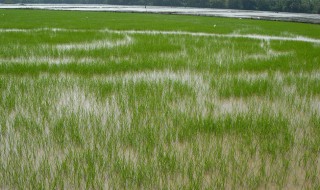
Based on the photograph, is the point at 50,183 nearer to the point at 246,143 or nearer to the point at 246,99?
the point at 246,143

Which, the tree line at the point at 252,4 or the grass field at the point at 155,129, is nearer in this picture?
the grass field at the point at 155,129

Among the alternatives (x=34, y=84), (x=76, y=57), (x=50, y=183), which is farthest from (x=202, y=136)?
(x=76, y=57)

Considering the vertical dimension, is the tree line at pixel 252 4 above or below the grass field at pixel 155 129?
above

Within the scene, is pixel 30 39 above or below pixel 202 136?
above

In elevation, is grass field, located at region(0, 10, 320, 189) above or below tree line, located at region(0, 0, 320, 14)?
below

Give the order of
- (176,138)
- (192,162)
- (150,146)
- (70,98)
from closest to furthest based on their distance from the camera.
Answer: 1. (192,162)
2. (150,146)
3. (176,138)
4. (70,98)

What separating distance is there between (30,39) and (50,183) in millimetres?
7504

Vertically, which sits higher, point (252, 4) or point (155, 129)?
point (252, 4)

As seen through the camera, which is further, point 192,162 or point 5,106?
point 5,106

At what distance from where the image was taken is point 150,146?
2125mm

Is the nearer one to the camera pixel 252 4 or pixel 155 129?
pixel 155 129

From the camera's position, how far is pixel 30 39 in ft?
26.6

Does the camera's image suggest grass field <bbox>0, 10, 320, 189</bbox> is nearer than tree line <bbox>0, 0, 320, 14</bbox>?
Yes

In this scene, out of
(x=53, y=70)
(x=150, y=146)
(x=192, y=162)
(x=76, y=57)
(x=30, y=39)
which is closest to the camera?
(x=192, y=162)
